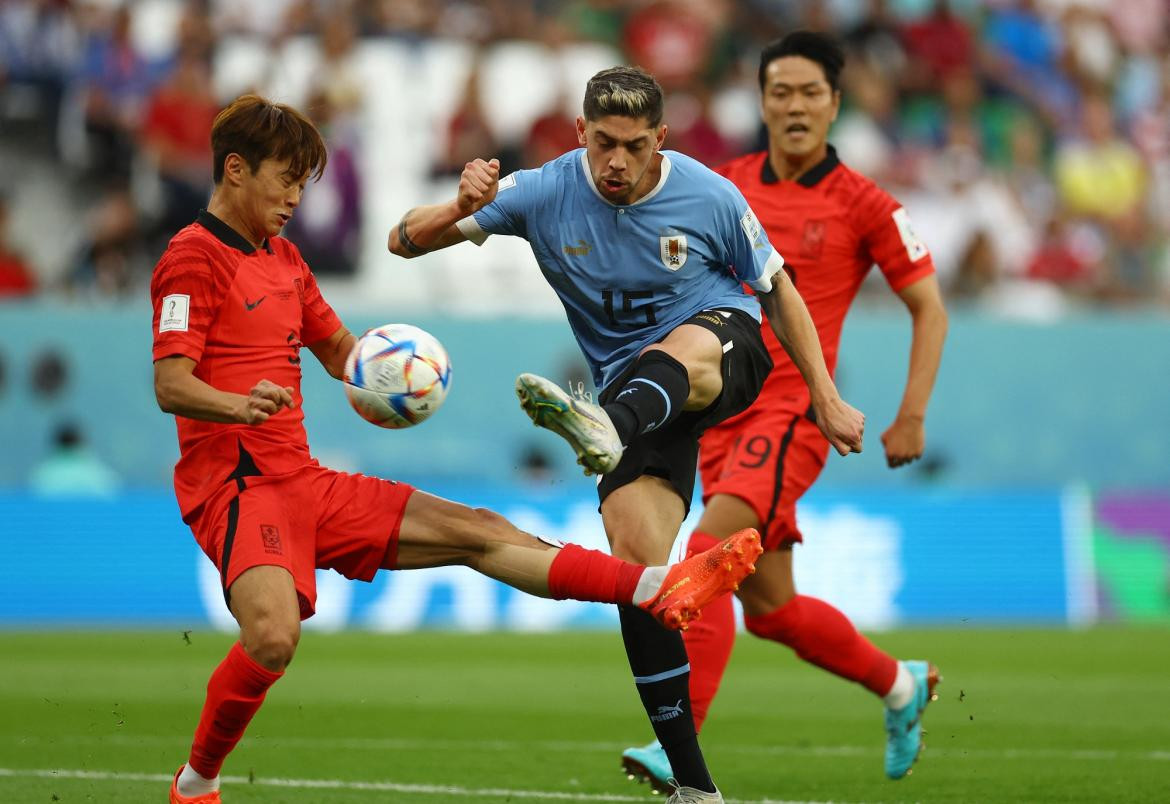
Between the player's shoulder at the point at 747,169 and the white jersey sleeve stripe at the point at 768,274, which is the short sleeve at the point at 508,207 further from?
the player's shoulder at the point at 747,169

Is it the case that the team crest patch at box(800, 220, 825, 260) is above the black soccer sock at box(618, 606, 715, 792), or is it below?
above

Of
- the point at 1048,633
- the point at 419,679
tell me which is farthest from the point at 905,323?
the point at 419,679

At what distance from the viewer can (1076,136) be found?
742 inches

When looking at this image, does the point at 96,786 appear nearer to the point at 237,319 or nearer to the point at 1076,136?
the point at 237,319

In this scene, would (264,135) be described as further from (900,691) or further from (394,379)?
(900,691)

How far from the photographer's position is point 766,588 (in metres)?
7.44

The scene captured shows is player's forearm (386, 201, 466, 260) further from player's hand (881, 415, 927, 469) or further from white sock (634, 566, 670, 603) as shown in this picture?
player's hand (881, 415, 927, 469)

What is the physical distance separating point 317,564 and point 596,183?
164 centimetres

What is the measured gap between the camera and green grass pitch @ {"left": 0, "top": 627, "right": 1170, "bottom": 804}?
702cm

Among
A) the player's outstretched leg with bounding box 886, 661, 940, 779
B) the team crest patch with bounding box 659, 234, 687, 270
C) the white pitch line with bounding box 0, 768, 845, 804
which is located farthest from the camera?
the player's outstretched leg with bounding box 886, 661, 940, 779

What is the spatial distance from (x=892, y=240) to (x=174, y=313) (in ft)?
10.9

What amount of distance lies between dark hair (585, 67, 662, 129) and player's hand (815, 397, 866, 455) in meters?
1.15

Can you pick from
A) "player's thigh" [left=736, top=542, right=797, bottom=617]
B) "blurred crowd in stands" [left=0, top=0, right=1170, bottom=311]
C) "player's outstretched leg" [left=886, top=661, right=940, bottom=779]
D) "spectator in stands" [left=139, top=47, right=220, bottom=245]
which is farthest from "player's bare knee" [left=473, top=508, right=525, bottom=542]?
"spectator in stands" [left=139, top=47, right=220, bottom=245]

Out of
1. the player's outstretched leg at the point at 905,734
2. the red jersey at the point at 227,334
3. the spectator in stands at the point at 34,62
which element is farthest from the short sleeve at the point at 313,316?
the spectator in stands at the point at 34,62
